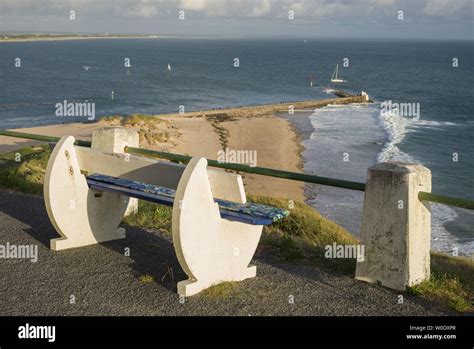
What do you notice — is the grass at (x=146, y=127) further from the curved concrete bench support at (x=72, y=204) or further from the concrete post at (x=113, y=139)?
the curved concrete bench support at (x=72, y=204)

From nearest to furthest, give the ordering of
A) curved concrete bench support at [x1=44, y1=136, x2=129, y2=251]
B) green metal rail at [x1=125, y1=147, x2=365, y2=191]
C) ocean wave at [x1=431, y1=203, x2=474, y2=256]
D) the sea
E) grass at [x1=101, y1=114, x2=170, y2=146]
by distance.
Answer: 1. green metal rail at [x1=125, y1=147, x2=365, y2=191]
2. curved concrete bench support at [x1=44, y1=136, x2=129, y2=251]
3. ocean wave at [x1=431, y1=203, x2=474, y2=256]
4. the sea
5. grass at [x1=101, y1=114, x2=170, y2=146]

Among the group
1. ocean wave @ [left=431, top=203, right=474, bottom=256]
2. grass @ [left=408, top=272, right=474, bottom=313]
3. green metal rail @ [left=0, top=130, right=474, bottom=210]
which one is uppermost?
green metal rail @ [left=0, top=130, right=474, bottom=210]

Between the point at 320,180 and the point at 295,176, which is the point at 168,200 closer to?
the point at 295,176

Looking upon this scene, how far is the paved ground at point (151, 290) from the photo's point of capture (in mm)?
5332

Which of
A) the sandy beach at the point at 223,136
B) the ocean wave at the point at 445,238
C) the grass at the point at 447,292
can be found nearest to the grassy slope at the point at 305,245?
the grass at the point at 447,292

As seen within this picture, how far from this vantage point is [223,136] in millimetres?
41406

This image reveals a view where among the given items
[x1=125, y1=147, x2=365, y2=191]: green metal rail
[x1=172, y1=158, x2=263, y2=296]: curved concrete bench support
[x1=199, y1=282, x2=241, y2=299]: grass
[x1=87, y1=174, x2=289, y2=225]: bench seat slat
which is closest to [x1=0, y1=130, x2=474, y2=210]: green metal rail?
[x1=125, y1=147, x2=365, y2=191]: green metal rail

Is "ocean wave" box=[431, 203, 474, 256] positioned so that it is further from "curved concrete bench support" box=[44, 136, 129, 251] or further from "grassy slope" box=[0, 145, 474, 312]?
"curved concrete bench support" box=[44, 136, 129, 251]

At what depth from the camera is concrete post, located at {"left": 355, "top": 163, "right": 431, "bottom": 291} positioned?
570 centimetres

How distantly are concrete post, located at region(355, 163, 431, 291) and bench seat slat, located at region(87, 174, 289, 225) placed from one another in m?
0.81

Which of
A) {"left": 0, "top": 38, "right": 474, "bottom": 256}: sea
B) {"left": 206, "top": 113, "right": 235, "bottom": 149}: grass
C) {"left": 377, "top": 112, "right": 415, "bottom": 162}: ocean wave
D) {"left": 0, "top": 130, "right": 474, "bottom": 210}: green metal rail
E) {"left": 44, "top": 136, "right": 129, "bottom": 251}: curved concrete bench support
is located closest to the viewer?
{"left": 0, "top": 130, "right": 474, "bottom": 210}: green metal rail

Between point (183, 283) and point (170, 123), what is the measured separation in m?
39.0

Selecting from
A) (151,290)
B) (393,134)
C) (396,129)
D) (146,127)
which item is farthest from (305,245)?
(396,129)

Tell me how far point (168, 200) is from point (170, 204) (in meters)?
0.09
